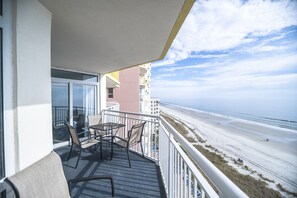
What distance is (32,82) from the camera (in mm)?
1545

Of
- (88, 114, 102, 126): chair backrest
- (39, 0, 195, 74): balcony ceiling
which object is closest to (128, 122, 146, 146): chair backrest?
(39, 0, 195, 74): balcony ceiling

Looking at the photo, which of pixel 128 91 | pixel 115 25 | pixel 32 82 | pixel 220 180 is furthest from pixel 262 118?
pixel 128 91

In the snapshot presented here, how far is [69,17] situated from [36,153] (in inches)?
60.9

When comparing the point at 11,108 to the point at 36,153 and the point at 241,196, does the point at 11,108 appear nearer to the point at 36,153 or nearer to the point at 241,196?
the point at 36,153

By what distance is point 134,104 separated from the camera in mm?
18703

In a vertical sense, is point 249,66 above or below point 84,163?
above

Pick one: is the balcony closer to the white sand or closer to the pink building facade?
the white sand

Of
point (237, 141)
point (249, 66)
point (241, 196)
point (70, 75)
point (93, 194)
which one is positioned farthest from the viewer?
point (249, 66)

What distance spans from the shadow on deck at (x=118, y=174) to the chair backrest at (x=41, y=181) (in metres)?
1.22

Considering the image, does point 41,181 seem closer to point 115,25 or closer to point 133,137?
point 115,25

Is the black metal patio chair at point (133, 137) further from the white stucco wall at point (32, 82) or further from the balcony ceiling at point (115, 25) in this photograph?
the white stucco wall at point (32, 82)

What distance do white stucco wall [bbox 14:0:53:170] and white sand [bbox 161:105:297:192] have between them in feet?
19.1

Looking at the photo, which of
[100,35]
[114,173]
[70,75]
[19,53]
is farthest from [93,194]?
[70,75]

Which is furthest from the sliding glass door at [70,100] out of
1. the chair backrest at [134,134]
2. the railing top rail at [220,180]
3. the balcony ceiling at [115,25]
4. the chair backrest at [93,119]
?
the railing top rail at [220,180]
